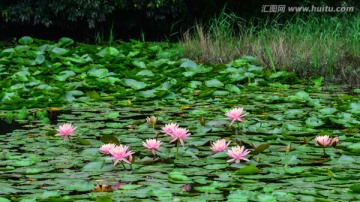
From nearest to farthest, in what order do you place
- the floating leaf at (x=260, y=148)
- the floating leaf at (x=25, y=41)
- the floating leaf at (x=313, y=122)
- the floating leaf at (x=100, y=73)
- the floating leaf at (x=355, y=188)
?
the floating leaf at (x=355, y=188), the floating leaf at (x=260, y=148), the floating leaf at (x=313, y=122), the floating leaf at (x=100, y=73), the floating leaf at (x=25, y=41)

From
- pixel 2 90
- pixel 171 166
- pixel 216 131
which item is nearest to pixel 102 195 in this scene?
pixel 171 166

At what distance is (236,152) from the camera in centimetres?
392

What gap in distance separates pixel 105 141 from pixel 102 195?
3.23 ft

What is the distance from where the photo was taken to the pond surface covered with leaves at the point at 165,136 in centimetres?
355

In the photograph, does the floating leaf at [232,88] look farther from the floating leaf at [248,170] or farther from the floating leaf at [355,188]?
the floating leaf at [355,188]

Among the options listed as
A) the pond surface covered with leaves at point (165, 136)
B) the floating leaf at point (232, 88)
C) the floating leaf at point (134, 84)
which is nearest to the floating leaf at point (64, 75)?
the pond surface covered with leaves at point (165, 136)

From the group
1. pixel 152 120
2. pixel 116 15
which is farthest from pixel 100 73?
pixel 116 15

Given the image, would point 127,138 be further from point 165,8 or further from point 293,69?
point 165,8

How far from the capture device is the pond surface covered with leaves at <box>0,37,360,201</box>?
355 centimetres

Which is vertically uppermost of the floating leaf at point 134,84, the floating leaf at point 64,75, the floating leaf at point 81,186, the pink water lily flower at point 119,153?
the pink water lily flower at point 119,153

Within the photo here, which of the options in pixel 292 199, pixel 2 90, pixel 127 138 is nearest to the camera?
pixel 292 199

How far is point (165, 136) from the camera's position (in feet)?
16.1

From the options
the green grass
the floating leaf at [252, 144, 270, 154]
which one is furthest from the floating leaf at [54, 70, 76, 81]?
the floating leaf at [252, 144, 270, 154]

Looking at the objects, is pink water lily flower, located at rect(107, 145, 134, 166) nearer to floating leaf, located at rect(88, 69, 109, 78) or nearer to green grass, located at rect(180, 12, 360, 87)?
floating leaf, located at rect(88, 69, 109, 78)
